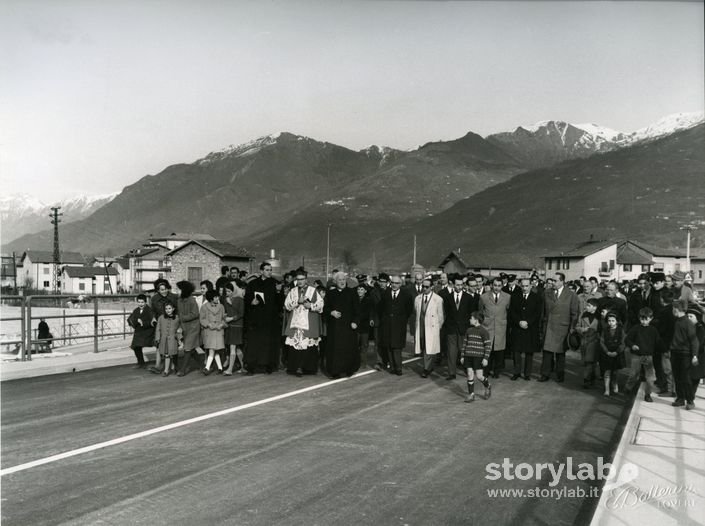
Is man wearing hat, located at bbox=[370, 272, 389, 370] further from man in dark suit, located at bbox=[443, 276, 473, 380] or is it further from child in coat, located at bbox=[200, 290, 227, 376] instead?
child in coat, located at bbox=[200, 290, 227, 376]

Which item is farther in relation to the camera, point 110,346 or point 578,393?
point 110,346

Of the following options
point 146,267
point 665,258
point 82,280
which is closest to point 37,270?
point 82,280

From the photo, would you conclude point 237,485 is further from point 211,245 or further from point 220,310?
point 211,245

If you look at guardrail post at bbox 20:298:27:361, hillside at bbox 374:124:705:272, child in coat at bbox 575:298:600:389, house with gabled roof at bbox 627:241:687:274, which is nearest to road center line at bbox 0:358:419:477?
child in coat at bbox 575:298:600:389

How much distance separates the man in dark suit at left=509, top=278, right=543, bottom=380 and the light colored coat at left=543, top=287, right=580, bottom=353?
23cm

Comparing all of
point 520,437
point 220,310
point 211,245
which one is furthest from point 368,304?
point 211,245

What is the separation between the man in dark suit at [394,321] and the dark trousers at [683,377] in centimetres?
473

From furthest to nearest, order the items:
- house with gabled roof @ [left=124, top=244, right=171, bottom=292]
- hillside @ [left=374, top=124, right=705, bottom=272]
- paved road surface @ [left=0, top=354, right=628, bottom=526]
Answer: hillside @ [left=374, top=124, right=705, bottom=272], house with gabled roof @ [left=124, top=244, right=171, bottom=292], paved road surface @ [left=0, top=354, right=628, bottom=526]

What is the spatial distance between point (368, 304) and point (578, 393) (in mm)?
4588

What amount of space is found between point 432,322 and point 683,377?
14.5 ft

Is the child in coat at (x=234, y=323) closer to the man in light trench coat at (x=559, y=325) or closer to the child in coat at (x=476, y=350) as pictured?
the child in coat at (x=476, y=350)

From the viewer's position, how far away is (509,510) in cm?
494

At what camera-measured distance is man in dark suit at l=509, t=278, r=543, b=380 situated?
11328 millimetres

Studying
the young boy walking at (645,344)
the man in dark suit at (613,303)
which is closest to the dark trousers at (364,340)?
the man in dark suit at (613,303)
